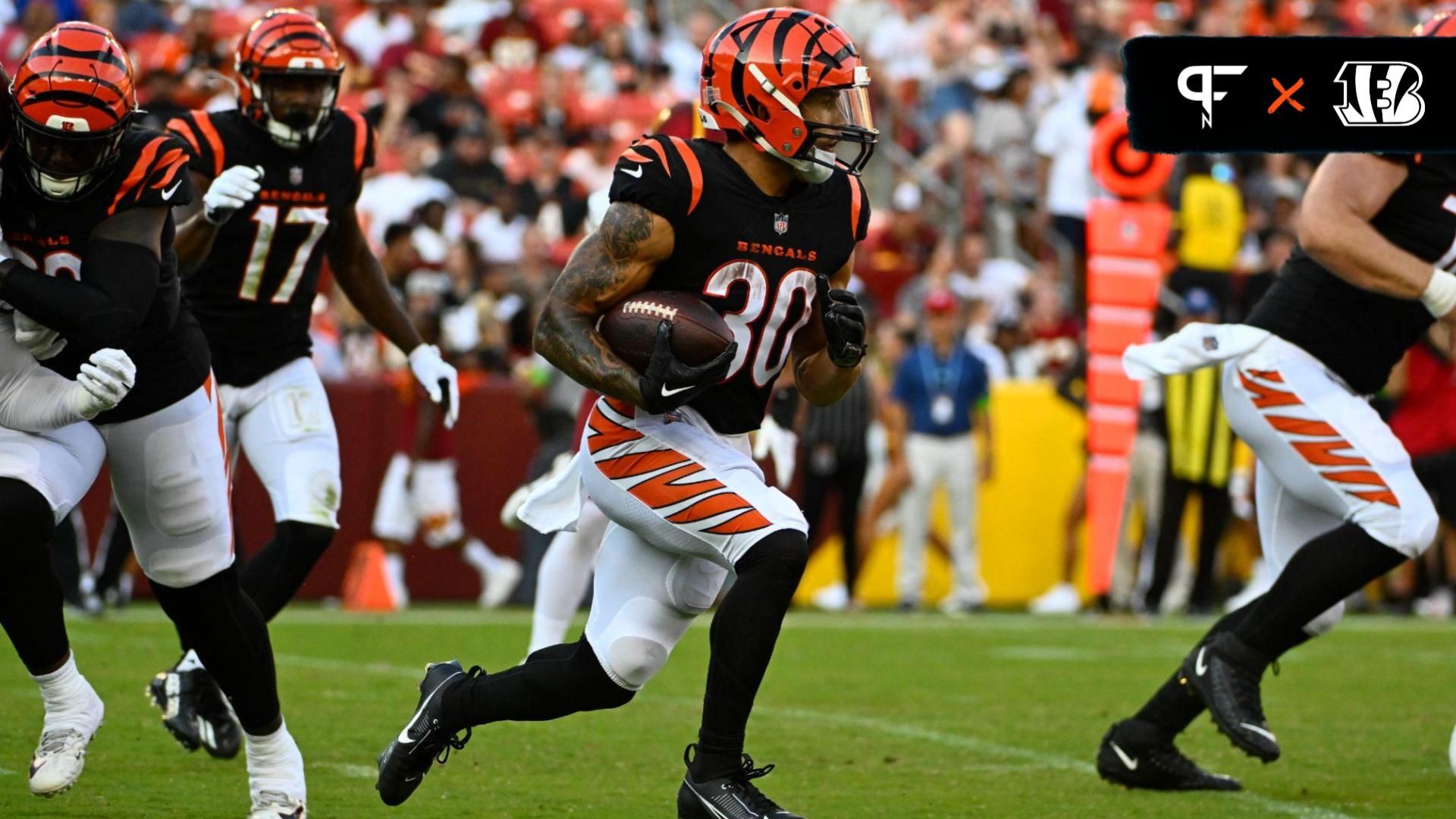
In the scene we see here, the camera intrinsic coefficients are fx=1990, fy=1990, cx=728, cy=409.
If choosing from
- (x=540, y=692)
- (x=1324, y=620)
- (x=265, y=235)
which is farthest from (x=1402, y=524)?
(x=265, y=235)

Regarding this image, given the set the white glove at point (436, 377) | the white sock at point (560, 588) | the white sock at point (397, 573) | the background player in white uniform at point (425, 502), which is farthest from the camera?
the background player in white uniform at point (425, 502)

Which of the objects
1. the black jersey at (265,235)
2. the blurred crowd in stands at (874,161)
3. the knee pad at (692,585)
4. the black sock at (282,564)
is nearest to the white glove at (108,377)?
the knee pad at (692,585)

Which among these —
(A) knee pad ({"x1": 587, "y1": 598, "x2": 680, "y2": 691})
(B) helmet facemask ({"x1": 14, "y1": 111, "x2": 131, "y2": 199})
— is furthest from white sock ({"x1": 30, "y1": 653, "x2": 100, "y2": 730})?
(A) knee pad ({"x1": 587, "y1": 598, "x2": 680, "y2": 691})

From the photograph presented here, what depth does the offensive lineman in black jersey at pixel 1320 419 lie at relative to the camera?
4918mm

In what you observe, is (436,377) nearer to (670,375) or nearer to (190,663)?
(190,663)

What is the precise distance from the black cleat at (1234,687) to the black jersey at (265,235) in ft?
9.08

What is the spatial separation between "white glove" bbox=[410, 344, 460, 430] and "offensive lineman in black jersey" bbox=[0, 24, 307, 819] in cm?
123

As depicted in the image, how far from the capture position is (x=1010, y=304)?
45.1ft

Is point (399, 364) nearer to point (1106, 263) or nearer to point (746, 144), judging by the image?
point (1106, 263)

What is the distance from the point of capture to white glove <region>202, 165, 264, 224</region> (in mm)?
5215

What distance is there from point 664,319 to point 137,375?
1194mm

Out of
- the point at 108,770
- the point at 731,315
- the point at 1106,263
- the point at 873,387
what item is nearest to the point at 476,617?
the point at 873,387

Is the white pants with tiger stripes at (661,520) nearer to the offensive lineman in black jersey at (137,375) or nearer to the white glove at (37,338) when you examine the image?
the offensive lineman in black jersey at (137,375)

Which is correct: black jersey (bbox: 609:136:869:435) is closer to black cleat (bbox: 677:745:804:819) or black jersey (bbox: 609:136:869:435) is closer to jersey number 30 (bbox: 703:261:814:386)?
jersey number 30 (bbox: 703:261:814:386)
